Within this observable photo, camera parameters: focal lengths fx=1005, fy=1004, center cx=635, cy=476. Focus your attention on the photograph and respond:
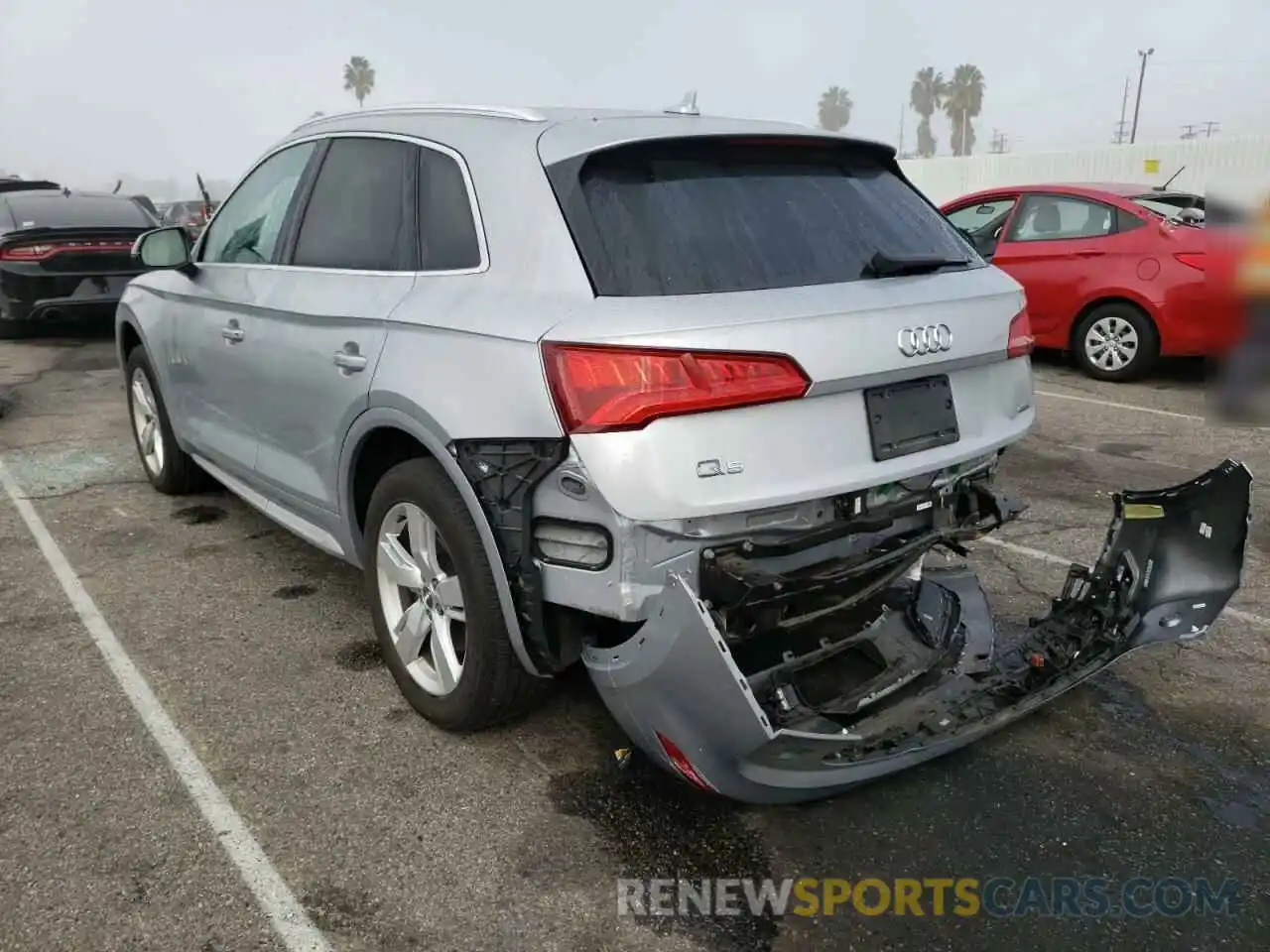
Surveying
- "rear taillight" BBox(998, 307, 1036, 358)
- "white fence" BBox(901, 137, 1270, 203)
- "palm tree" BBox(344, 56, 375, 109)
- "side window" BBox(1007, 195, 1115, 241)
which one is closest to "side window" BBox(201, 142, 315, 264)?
"rear taillight" BBox(998, 307, 1036, 358)

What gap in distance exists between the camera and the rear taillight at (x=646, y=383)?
7.43 feet

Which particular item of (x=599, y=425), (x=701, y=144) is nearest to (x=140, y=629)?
(x=599, y=425)

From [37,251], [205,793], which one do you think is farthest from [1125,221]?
[37,251]

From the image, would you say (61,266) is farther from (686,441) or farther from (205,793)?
(686,441)

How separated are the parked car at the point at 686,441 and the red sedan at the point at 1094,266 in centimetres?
512

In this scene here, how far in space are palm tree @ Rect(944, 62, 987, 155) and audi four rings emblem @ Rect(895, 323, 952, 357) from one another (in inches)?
3978

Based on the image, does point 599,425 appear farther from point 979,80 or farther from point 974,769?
point 979,80

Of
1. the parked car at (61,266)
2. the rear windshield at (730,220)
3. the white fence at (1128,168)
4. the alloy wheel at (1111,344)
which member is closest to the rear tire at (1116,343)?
the alloy wheel at (1111,344)

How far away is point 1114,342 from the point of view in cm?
820

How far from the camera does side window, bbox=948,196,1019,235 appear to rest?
9172 millimetres

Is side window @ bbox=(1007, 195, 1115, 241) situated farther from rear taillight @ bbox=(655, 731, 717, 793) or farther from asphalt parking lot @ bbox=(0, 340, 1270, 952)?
rear taillight @ bbox=(655, 731, 717, 793)

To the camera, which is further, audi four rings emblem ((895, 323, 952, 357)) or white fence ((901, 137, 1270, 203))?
audi four rings emblem ((895, 323, 952, 357))

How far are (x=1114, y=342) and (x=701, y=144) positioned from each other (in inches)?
260

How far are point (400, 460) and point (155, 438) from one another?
2930mm
